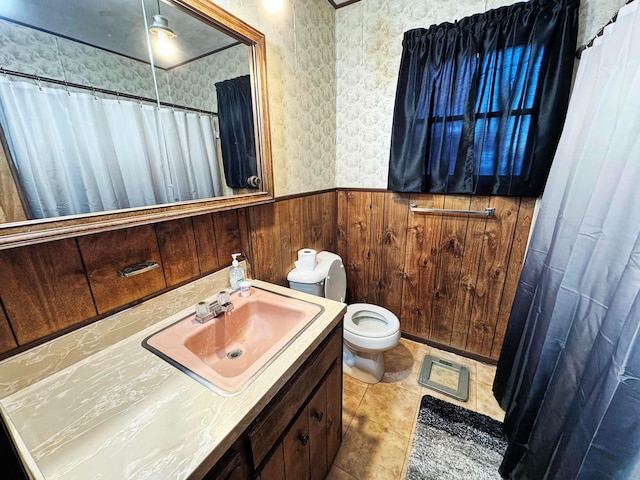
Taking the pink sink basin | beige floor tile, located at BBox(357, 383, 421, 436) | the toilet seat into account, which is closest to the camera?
the pink sink basin

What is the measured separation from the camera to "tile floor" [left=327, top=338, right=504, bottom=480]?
1262mm

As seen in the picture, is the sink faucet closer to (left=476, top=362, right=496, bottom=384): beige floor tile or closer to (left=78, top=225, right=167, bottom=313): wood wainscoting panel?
(left=78, top=225, right=167, bottom=313): wood wainscoting panel

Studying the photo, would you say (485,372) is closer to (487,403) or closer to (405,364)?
(487,403)

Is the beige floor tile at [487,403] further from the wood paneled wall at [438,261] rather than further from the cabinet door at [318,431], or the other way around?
the cabinet door at [318,431]

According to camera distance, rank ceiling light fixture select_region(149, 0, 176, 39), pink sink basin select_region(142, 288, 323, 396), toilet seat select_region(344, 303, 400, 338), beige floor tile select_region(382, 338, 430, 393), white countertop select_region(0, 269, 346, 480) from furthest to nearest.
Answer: beige floor tile select_region(382, 338, 430, 393), toilet seat select_region(344, 303, 400, 338), ceiling light fixture select_region(149, 0, 176, 39), pink sink basin select_region(142, 288, 323, 396), white countertop select_region(0, 269, 346, 480)

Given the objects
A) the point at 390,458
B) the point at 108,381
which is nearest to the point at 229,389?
the point at 108,381

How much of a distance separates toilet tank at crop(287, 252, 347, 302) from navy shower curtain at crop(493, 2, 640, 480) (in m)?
1.05

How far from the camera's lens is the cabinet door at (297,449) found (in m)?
0.81

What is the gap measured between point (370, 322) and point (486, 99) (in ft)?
5.07

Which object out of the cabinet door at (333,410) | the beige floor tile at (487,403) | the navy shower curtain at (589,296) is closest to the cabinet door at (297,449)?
the cabinet door at (333,410)

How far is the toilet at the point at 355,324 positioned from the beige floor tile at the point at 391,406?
0.28 ft

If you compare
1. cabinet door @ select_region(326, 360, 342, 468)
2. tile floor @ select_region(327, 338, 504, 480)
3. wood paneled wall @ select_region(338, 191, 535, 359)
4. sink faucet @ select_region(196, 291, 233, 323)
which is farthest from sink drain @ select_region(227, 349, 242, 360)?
wood paneled wall @ select_region(338, 191, 535, 359)

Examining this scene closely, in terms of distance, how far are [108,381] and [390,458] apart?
1.30 m

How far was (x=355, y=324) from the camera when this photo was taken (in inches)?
69.7
